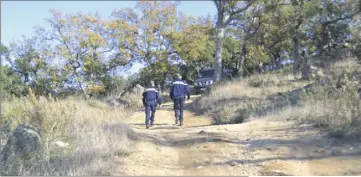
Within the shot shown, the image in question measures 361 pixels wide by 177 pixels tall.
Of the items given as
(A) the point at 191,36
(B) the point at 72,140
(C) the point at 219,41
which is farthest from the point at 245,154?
(A) the point at 191,36

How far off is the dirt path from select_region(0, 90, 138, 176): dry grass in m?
0.40

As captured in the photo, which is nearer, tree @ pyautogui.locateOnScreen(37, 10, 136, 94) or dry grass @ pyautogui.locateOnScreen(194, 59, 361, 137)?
dry grass @ pyautogui.locateOnScreen(194, 59, 361, 137)

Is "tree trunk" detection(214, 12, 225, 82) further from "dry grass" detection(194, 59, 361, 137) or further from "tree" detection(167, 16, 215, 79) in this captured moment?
"tree" detection(167, 16, 215, 79)

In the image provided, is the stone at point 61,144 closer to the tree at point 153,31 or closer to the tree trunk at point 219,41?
the tree trunk at point 219,41

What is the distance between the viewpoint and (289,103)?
13.8 meters

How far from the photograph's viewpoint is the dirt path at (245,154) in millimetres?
7055

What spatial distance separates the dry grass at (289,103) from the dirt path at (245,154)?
61 cm

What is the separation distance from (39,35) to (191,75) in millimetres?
20393

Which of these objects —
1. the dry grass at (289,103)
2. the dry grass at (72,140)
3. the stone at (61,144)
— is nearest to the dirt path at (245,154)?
the dry grass at (72,140)

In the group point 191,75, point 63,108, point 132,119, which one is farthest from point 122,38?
point 63,108

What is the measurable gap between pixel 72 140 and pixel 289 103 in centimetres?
763

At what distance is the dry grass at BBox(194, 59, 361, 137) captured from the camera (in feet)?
31.8

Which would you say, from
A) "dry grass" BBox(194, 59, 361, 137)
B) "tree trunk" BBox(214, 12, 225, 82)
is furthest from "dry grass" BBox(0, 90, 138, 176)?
"tree trunk" BBox(214, 12, 225, 82)

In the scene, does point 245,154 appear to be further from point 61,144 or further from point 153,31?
point 153,31
